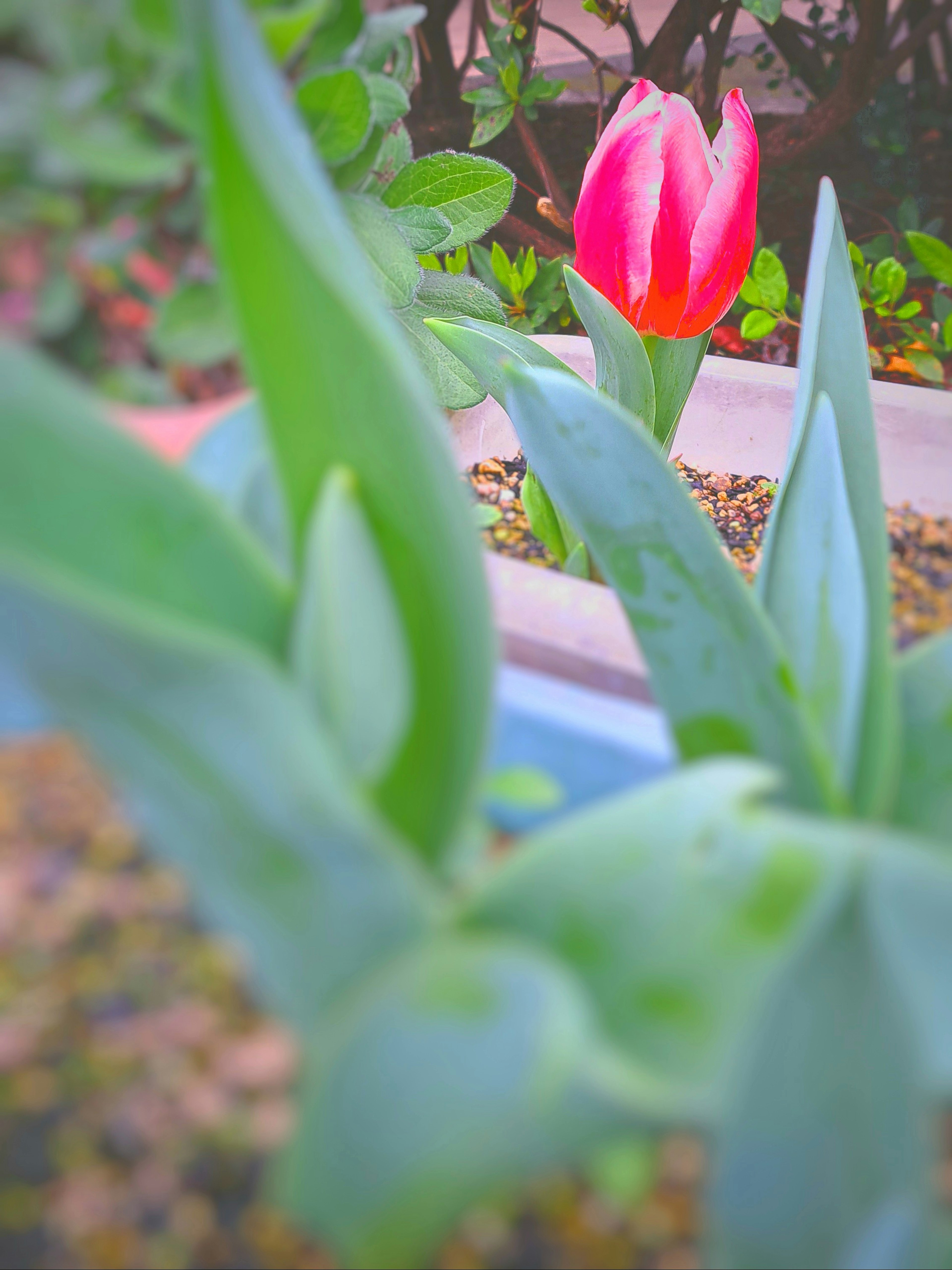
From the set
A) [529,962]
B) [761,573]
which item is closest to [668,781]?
[529,962]

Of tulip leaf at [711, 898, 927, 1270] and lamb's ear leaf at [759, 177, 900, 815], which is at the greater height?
lamb's ear leaf at [759, 177, 900, 815]

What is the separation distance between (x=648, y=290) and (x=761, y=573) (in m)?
0.29

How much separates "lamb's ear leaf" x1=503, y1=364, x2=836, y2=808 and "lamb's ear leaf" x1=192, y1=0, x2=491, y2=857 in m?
0.08

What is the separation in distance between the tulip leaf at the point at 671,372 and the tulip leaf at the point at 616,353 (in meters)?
0.01

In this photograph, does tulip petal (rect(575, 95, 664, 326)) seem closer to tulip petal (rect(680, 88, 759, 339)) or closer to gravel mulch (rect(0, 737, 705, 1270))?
tulip petal (rect(680, 88, 759, 339))

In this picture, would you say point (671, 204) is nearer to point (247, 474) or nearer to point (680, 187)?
point (680, 187)

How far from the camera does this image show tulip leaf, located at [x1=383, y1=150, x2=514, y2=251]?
50cm

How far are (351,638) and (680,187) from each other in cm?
43

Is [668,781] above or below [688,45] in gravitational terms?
below

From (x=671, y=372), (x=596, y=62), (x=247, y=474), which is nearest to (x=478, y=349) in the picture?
(x=671, y=372)

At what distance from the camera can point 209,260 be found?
208mm

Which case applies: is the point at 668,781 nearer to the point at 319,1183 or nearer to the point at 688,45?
the point at 319,1183

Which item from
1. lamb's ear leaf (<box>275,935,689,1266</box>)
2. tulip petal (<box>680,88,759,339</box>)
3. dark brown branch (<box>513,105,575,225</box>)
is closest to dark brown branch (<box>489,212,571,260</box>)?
dark brown branch (<box>513,105,575,225</box>)

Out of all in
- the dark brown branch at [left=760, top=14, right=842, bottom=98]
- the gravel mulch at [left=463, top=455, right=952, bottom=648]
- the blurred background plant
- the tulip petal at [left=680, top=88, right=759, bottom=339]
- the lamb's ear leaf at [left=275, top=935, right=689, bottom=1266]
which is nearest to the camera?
the lamb's ear leaf at [left=275, top=935, right=689, bottom=1266]
